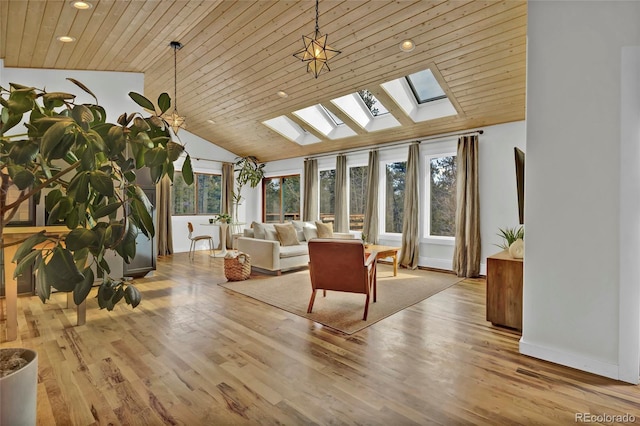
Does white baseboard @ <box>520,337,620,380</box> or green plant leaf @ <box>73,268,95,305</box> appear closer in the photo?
green plant leaf @ <box>73,268,95,305</box>

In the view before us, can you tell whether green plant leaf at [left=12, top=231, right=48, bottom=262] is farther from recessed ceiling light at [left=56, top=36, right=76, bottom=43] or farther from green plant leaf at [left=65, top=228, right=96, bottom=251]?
recessed ceiling light at [left=56, top=36, right=76, bottom=43]

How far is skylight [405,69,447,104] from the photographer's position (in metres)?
5.34

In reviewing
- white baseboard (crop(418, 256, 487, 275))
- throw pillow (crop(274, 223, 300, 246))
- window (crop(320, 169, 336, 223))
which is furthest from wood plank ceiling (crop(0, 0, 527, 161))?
window (crop(320, 169, 336, 223))

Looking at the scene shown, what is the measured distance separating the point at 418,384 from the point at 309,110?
5.69 m

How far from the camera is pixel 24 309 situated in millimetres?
3621

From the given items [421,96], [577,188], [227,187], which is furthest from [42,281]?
[227,187]

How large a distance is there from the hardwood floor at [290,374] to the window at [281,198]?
18.9ft

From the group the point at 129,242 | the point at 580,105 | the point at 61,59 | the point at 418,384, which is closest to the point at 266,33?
the point at 61,59

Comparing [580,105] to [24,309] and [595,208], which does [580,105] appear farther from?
[24,309]

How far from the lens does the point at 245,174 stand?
9328mm

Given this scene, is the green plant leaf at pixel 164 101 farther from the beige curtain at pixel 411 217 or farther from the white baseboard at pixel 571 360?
the beige curtain at pixel 411 217

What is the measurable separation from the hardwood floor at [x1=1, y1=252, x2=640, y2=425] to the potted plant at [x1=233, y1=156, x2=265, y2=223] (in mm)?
6021

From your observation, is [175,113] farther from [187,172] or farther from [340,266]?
Answer: [187,172]

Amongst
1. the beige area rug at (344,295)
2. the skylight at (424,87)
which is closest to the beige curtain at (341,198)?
the beige area rug at (344,295)
